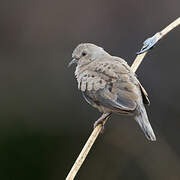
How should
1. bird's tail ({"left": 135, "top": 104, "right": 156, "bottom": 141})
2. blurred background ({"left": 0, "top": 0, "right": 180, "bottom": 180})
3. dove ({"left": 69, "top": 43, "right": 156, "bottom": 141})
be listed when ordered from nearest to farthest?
bird's tail ({"left": 135, "top": 104, "right": 156, "bottom": 141}) → dove ({"left": 69, "top": 43, "right": 156, "bottom": 141}) → blurred background ({"left": 0, "top": 0, "right": 180, "bottom": 180})

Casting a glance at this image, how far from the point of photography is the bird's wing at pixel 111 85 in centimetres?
418

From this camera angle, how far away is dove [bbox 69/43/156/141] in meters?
4.11

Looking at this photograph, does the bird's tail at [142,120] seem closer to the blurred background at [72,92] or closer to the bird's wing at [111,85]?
the bird's wing at [111,85]

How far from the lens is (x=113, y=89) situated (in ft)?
14.1

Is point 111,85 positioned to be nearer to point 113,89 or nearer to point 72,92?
point 113,89

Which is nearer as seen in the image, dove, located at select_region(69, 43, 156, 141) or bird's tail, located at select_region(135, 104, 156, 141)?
bird's tail, located at select_region(135, 104, 156, 141)

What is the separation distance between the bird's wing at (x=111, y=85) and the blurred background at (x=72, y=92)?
77.0 inches

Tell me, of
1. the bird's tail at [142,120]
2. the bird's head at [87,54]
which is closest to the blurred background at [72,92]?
the bird's head at [87,54]

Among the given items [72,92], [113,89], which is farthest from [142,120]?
[72,92]

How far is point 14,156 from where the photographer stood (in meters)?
6.92

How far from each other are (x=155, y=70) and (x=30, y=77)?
153 cm

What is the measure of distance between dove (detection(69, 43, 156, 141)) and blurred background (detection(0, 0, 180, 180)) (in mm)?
1914

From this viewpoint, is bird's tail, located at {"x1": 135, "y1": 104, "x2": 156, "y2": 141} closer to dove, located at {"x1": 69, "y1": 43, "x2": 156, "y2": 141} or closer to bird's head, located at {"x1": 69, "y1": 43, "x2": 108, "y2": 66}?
dove, located at {"x1": 69, "y1": 43, "x2": 156, "y2": 141}

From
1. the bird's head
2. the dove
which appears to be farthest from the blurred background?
the dove
